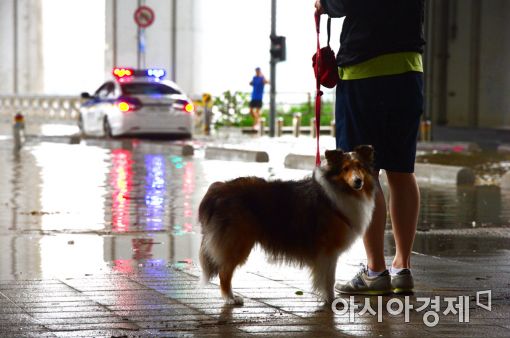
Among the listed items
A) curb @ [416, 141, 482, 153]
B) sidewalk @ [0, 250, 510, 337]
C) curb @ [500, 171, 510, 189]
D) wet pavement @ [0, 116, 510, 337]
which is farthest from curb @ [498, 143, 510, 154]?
sidewalk @ [0, 250, 510, 337]

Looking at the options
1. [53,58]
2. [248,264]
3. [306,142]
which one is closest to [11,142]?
[306,142]

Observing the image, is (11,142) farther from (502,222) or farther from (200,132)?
(502,222)

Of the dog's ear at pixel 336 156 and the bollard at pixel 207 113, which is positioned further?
the bollard at pixel 207 113

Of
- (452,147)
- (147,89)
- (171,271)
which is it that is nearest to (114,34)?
(147,89)

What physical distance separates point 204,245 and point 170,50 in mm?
38206

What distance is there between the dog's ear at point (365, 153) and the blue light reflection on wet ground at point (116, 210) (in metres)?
2.06

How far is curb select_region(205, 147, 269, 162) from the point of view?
21.8m

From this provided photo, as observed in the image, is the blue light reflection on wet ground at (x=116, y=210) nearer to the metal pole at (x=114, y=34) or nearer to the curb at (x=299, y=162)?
the curb at (x=299, y=162)

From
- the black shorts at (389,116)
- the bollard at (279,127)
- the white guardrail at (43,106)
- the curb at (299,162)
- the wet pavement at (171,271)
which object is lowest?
the white guardrail at (43,106)

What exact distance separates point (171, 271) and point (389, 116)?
1.83 metres

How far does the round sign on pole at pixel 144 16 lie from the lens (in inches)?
1431

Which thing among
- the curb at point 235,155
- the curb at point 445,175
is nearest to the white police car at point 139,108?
the curb at point 235,155

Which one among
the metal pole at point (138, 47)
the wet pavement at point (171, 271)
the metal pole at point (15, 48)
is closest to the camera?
the wet pavement at point (171, 271)

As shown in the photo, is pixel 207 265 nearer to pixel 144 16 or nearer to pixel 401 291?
pixel 401 291
